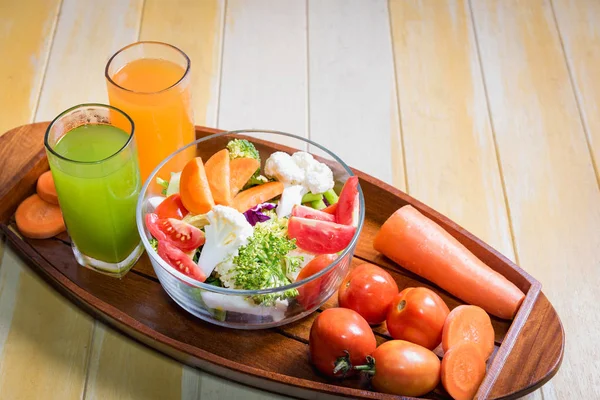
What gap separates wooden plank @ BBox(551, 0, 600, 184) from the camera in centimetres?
201

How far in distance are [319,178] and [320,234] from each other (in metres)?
0.15

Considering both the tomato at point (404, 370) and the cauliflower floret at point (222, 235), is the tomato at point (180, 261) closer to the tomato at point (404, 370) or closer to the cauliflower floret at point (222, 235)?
the cauliflower floret at point (222, 235)

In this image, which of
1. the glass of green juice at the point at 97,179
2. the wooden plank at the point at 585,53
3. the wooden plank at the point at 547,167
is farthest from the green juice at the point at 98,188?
the wooden plank at the point at 585,53

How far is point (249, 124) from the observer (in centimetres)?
202

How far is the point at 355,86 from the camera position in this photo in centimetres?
211

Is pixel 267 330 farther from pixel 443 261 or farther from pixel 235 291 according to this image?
pixel 443 261

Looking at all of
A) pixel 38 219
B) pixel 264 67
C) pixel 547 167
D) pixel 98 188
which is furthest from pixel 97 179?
pixel 547 167

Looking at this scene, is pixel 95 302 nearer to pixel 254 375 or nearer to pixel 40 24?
pixel 254 375

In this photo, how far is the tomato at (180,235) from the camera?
1.35 m

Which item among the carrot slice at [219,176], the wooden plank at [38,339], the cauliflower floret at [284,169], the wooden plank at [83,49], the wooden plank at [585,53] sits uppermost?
the wooden plank at [585,53]

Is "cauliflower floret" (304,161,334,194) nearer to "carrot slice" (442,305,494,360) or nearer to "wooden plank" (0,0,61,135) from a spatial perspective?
"carrot slice" (442,305,494,360)

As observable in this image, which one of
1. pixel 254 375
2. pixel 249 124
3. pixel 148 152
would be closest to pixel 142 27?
pixel 249 124

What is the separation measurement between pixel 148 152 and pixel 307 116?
572 mm

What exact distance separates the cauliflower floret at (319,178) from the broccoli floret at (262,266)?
0.17m
